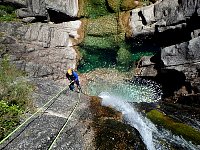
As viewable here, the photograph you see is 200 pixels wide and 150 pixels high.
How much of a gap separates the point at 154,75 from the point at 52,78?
9.13 metres

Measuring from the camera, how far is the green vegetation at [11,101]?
15.1 m

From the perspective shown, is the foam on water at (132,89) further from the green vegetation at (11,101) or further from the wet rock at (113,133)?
the green vegetation at (11,101)

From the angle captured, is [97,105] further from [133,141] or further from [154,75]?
[154,75]

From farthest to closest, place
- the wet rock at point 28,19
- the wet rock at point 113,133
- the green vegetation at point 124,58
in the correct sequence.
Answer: the green vegetation at point 124,58
the wet rock at point 28,19
the wet rock at point 113,133

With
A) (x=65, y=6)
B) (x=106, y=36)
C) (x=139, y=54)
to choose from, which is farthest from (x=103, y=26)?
(x=139, y=54)

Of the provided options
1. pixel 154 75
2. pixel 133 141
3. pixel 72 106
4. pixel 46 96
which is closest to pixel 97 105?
pixel 72 106

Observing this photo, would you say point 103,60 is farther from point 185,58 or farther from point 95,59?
point 185,58

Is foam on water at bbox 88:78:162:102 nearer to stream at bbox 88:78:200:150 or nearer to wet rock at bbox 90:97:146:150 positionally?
stream at bbox 88:78:200:150

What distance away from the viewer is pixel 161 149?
1655cm

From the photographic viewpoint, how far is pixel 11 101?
17016 mm

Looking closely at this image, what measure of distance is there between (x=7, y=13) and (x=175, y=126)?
19637mm

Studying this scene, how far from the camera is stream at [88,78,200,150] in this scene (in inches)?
671

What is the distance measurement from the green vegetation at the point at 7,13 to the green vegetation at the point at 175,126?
16736mm

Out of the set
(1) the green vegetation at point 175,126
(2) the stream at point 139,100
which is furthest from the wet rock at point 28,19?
(1) the green vegetation at point 175,126
